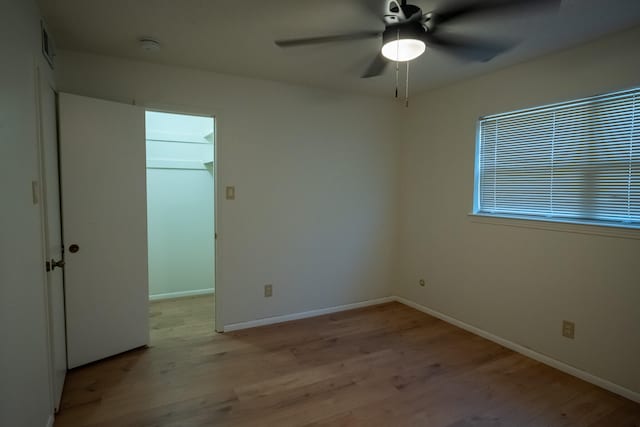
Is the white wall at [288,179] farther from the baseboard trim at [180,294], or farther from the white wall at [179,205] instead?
the baseboard trim at [180,294]

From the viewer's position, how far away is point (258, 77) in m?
3.39

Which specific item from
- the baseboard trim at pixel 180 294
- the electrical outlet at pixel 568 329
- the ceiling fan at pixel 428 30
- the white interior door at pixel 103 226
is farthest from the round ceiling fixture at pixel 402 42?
the baseboard trim at pixel 180 294

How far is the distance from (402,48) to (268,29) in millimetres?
980

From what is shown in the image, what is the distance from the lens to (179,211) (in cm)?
447

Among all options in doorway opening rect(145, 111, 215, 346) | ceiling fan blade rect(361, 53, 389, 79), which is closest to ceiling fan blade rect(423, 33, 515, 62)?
ceiling fan blade rect(361, 53, 389, 79)

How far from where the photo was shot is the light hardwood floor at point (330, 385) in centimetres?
217

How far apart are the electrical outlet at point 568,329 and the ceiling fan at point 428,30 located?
2.10 m

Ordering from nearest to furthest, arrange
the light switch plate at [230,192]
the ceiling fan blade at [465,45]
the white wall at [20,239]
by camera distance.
Result: 1. the white wall at [20,239]
2. the ceiling fan blade at [465,45]
3. the light switch plate at [230,192]

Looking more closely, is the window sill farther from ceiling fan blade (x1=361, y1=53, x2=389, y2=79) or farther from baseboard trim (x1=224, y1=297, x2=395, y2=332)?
ceiling fan blade (x1=361, y1=53, x2=389, y2=79)

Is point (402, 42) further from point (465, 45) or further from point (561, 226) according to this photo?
point (561, 226)

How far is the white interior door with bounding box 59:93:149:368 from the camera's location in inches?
104

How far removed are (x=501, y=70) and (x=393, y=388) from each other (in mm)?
2815

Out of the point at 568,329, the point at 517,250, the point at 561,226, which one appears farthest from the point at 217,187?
the point at 568,329

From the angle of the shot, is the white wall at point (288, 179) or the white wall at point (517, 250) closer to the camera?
the white wall at point (517, 250)
